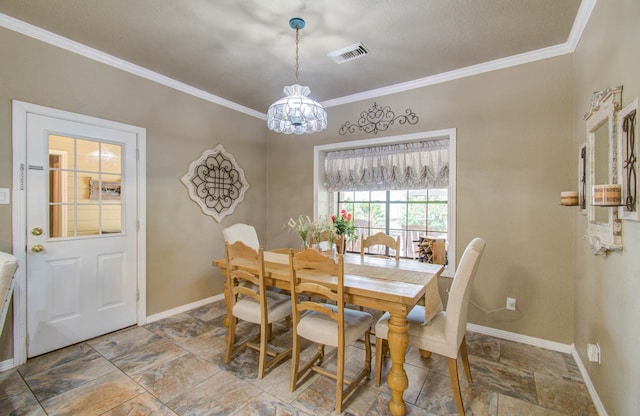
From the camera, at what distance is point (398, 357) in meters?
1.74

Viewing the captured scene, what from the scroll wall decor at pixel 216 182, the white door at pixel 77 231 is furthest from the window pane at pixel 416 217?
the white door at pixel 77 231

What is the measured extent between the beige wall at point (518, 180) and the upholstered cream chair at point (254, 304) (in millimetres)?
2007

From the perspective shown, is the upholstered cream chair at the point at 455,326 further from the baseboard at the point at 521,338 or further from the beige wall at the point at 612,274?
the baseboard at the point at 521,338

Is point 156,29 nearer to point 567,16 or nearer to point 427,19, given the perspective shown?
point 427,19

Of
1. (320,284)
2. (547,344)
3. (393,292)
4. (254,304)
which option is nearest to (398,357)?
(393,292)

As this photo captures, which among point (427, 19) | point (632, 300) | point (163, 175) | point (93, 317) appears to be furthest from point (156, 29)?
point (632, 300)

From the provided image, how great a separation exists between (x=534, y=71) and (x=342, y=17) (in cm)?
190

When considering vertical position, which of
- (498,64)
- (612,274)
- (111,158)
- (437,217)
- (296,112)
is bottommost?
(612,274)

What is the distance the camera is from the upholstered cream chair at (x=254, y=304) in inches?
83.3

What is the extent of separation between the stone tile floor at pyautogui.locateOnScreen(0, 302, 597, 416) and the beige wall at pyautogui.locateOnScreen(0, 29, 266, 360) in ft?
1.77

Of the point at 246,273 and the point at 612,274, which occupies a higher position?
the point at 612,274

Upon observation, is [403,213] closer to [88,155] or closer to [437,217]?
[437,217]

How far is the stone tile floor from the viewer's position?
5.97 feet

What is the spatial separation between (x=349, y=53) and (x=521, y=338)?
313cm
